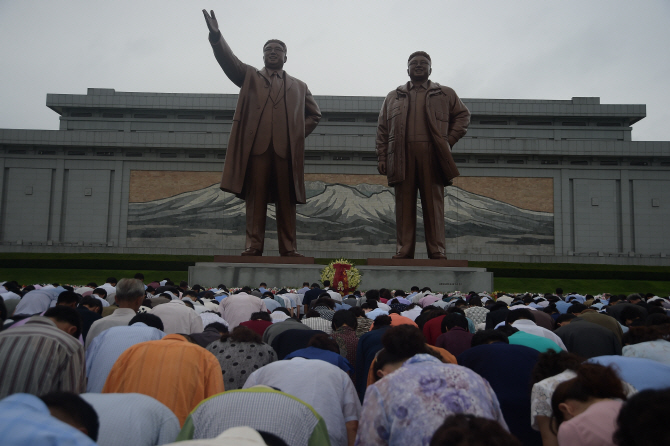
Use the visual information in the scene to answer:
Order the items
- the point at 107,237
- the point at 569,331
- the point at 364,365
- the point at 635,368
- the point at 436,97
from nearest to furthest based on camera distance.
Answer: the point at 635,368 → the point at 364,365 → the point at 569,331 → the point at 436,97 → the point at 107,237

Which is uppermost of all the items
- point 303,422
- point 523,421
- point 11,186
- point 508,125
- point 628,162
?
point 508,125

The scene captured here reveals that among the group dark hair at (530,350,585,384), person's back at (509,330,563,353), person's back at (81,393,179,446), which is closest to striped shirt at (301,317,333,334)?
person's back at (509,330,563,353)

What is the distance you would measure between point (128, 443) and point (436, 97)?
37.9 ft

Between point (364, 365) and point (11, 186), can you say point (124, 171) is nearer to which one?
point (11, 186)

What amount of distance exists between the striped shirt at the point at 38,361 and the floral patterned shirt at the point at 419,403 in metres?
1.52

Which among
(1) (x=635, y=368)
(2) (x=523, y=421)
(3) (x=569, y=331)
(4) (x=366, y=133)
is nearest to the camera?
(1) (x=635, y=368)

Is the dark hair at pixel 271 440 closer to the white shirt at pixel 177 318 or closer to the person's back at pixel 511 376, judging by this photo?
the person's back at pixel 511 376

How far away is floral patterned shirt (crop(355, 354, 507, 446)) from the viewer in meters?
2.25

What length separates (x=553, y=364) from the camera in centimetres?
296

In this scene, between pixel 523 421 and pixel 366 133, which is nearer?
pixel 523 421

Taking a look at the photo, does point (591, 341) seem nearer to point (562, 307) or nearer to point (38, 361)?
point (562, 307)

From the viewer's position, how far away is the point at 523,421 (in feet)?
10.9

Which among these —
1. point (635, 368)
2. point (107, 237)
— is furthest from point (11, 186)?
point (635, 368)

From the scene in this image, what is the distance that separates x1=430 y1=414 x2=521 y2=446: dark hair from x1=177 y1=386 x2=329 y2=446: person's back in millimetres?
736
